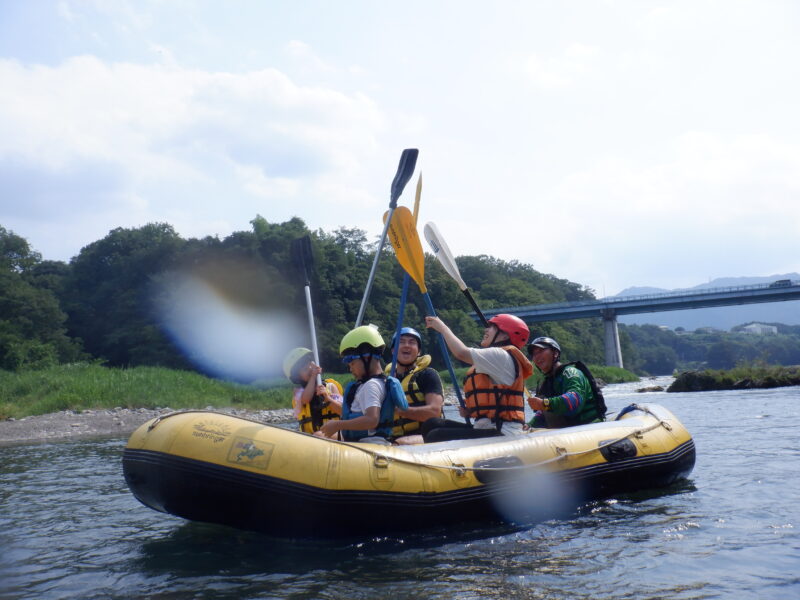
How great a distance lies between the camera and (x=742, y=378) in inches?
847

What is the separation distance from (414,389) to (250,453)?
5.34ft

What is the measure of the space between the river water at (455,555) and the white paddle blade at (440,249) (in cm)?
279

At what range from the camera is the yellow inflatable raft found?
4.25m

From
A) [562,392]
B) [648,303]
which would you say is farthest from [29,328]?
[648,303]

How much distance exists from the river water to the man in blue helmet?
0.98 metres

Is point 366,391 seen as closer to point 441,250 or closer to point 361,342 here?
point 361,342

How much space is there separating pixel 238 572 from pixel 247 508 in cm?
42

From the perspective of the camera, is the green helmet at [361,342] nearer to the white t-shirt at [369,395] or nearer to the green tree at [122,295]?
the white t-shirt at [369,395]

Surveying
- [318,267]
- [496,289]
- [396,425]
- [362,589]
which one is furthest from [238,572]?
[496,289]

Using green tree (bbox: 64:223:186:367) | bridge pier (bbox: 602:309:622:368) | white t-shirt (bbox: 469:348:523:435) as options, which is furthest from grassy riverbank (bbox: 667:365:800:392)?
bridge pier (bbox: 602:309:622:368)

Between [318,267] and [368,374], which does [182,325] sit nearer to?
[318,267]

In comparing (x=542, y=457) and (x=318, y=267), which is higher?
(x=318, y=267)

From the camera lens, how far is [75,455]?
10297 millimetres

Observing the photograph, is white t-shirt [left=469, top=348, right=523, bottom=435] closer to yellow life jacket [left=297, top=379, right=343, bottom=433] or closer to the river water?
the river water
